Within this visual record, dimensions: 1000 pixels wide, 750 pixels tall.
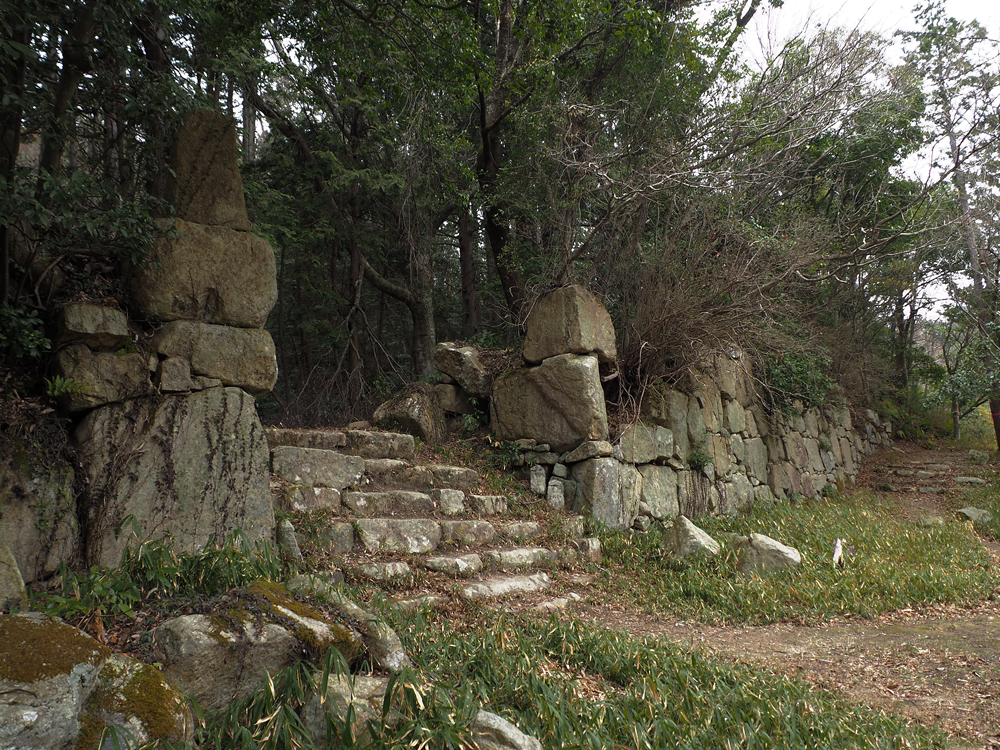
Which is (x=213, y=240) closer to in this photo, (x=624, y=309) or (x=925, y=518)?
(x=624, y=309)

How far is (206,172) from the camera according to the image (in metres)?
4.71

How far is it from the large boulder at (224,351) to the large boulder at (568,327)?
345 cm

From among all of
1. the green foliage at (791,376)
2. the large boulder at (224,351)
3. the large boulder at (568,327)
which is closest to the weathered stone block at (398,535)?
the large boulder at (224,351)

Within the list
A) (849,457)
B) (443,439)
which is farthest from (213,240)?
(849,457)

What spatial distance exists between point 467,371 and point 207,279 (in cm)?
372

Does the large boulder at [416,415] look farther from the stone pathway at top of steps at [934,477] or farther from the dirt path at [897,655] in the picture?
the stone pathway at top of steps at [934,477]

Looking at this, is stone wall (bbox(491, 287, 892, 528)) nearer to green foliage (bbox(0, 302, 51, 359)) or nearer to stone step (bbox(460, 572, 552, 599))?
stone step (bbox(460, 572, 552, 599))

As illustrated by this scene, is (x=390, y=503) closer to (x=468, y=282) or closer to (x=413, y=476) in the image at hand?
(x=413, y=476)

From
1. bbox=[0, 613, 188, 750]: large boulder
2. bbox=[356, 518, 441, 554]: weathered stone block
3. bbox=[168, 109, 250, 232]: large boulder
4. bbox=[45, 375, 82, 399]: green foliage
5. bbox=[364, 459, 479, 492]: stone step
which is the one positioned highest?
bbox=[168, 109, 250, 232]: large boulder

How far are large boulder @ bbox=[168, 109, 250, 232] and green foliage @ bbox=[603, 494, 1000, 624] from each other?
4.56 meters

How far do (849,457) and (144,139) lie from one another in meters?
13.7

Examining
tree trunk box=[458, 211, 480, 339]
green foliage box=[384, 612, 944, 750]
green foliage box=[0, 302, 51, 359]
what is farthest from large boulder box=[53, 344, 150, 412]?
tree trunk box=[458, 211, 480, 339]

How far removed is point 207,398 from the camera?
14.6 feet

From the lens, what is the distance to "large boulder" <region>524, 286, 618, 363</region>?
23.6 ft
